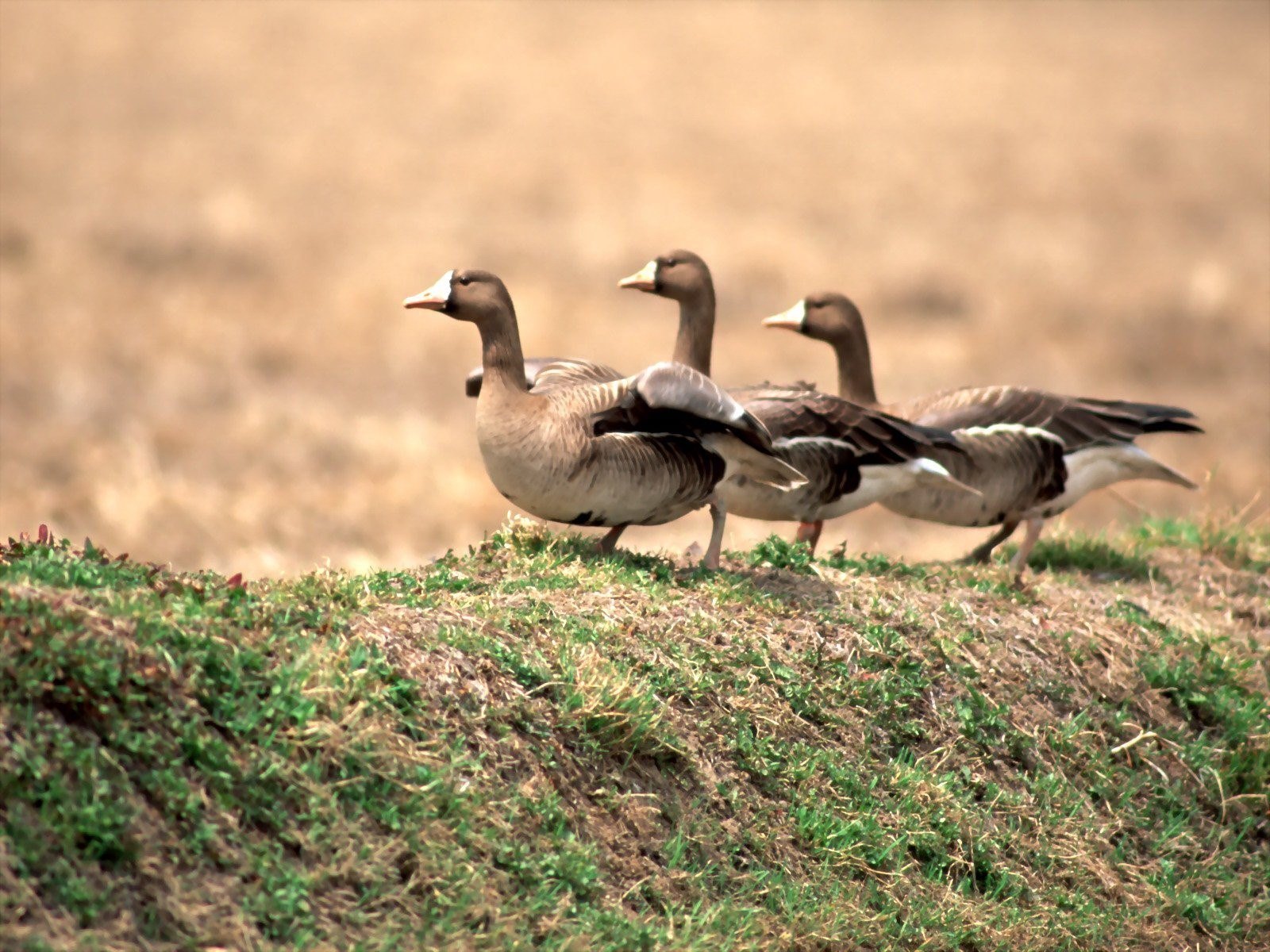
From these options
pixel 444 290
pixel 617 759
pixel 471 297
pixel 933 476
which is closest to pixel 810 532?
pixel 933 476

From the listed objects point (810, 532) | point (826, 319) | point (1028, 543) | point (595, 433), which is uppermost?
point (826, 319)

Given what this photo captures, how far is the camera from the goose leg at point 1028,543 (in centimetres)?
944

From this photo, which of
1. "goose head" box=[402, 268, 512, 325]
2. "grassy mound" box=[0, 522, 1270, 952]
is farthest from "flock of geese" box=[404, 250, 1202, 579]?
"grassy mound" box=[0, 522, 1270, 952]

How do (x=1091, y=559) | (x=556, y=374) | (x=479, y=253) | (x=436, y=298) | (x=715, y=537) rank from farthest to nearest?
1. (x=479, y=253)
2. (x=1091, y=559)
3. (x=556, y=374)
4. (x=715, y=537)
5. (x=436, y=298)

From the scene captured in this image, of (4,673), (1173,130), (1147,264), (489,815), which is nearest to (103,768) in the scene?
(4,673)

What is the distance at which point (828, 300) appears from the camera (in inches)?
385

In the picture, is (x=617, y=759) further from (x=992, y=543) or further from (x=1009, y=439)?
(x=992, y=543)

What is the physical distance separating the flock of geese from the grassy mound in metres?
0.44

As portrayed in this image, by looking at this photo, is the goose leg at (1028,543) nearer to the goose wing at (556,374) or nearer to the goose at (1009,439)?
the goose at (1009,439)

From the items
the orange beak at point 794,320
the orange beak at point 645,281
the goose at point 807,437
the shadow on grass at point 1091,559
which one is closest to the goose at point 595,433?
the goose at point 807,437

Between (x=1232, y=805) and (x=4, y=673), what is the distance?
5.63 meters

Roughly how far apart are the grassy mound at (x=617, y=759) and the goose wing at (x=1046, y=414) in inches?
61.9

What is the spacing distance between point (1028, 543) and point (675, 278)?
9.82 feet

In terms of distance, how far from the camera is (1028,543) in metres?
9.64
